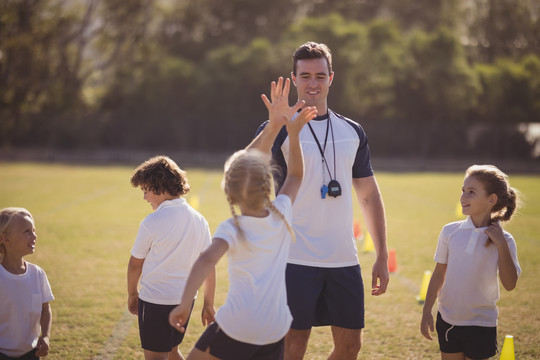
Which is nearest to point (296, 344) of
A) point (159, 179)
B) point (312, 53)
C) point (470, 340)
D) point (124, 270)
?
point (470, 340)

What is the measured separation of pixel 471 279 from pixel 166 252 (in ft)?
6.54

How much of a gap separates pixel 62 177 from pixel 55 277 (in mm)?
16665

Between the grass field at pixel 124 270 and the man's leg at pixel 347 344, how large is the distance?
56.7 inches

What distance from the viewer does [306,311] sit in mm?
3498

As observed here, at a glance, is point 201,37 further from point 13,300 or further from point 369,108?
point 13,300

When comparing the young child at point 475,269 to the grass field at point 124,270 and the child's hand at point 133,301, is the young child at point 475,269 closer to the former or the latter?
the grass field at point 124,270

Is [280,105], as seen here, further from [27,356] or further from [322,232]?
[27,356]

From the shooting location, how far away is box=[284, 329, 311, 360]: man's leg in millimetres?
3479

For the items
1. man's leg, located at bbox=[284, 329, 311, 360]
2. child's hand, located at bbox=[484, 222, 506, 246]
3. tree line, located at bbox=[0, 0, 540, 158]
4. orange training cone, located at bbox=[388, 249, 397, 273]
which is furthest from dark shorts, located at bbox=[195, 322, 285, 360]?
tree line, located at bbox=[0, 0, 540, 158]

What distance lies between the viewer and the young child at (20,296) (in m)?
3.29

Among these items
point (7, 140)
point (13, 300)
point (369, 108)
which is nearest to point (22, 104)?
point (7, 140)

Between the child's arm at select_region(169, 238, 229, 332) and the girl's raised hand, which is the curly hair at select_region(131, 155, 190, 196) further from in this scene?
the child's arm at select_region(169, 238, 229, 332)

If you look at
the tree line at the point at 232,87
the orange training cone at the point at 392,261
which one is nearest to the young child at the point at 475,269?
the orange training cone at the point at 392,261

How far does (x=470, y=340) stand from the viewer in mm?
3457
